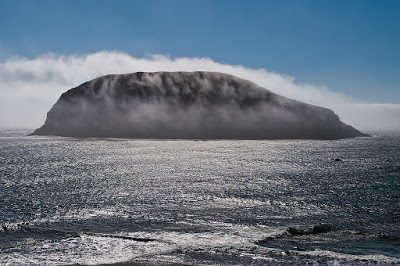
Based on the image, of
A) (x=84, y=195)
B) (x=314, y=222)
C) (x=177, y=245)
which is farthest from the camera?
(x=84, y=195)

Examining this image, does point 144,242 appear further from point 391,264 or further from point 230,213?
point 391,264

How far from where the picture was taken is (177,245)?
27469mm

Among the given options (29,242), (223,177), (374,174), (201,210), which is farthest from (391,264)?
(374,174)

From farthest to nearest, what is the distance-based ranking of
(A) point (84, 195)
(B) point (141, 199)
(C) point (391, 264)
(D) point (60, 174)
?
(D) point (60, 174) → (A) point (84, 195) → (B) point (141, 199) → (C) point (391, 264)

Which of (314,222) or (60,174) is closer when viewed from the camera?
(314,222)

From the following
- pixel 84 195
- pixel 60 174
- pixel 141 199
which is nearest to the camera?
pixel 141 199

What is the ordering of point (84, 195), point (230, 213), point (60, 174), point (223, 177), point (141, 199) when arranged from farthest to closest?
1. point (60, 174)
2. point (223, 177)
3. point (84, 195)
4. point (141, 199)
5. point (230, 213)

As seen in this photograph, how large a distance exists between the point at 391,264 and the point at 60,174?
7255cm

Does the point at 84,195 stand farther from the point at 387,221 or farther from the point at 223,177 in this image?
the point at 387,221

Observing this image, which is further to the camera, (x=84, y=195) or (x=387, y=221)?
(x=84, y=195)

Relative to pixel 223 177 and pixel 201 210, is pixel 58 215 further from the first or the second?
pixel 223 177

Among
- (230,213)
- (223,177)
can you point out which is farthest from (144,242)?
(223,177)

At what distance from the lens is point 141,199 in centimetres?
4997

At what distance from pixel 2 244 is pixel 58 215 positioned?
39.6 feet
